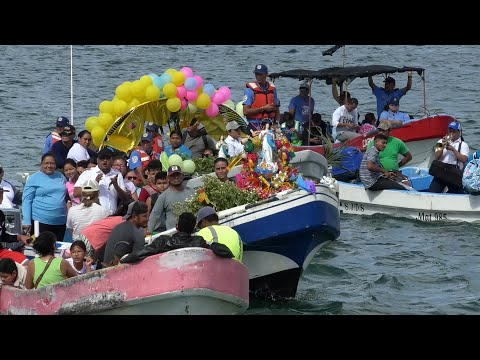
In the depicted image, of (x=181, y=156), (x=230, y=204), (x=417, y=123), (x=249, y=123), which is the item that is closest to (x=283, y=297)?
(x=230, y=204)

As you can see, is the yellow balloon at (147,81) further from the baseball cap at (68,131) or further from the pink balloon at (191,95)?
the baseball cap at (68,131)

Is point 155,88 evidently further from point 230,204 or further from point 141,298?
point 141,298

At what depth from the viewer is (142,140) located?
19.8 metres

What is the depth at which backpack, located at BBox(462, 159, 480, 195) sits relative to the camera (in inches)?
849

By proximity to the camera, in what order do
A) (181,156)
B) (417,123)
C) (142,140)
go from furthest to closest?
1. (417,123)
2. (142,140)
3. (181,156)

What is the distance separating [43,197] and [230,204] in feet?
7.98

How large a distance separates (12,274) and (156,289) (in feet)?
6.11

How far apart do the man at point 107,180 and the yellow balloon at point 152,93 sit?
1.72 m

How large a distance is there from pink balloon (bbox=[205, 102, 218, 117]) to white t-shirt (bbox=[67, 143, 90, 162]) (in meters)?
1.94

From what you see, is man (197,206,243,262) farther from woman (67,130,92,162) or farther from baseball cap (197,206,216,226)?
woman (67,130,92,162)

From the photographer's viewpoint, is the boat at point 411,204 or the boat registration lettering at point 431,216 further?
the boat registration lettering at point 431,216

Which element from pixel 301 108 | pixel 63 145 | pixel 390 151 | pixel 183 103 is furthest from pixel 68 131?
pixel 301 108

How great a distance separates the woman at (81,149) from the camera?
1877cm

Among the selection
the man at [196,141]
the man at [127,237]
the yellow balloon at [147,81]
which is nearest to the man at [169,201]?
the man at [127,237]
